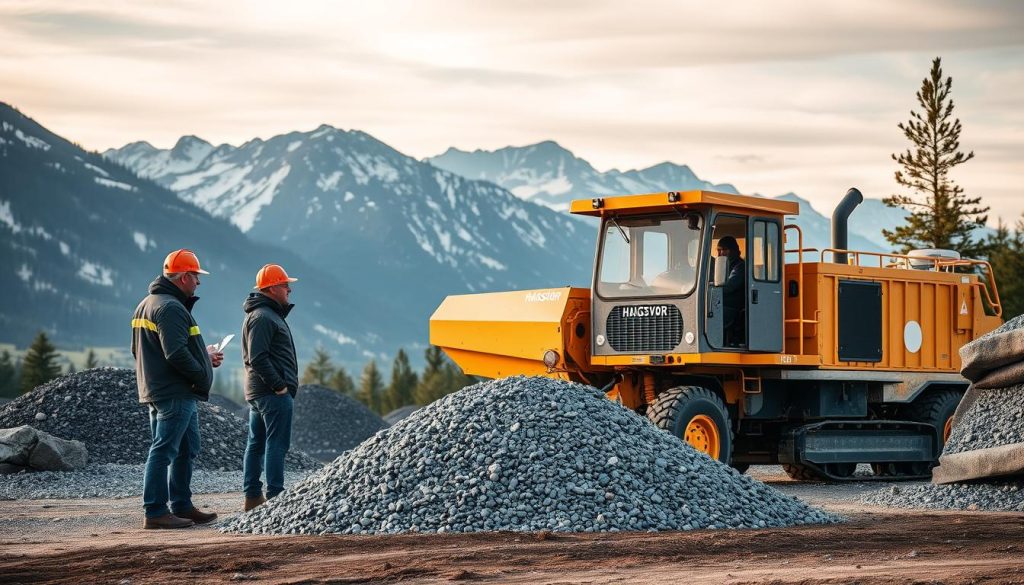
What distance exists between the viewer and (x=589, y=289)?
685 inches

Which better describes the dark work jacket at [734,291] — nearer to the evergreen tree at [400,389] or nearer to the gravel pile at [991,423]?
the gravel pile at [991,423]

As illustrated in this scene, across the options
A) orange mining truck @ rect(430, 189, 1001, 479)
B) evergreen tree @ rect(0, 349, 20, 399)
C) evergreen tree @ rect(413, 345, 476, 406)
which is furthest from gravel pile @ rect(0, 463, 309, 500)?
evergreen tree @ rect(0, 349, 20, 399)

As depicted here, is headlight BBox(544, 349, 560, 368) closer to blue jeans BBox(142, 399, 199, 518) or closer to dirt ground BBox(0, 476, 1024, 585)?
dirt ground BBox(0, 476, 1024, 585)

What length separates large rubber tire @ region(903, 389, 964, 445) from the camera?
64.0 feet

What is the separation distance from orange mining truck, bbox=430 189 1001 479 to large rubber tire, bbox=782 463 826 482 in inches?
1.5

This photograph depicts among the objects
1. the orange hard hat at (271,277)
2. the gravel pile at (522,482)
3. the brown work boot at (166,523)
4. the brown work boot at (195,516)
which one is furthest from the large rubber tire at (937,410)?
the brown work boot at (166,523)

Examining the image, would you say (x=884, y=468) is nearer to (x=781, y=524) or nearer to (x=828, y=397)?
(x=828, y=397)

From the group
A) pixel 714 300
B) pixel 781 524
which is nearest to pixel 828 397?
pixel 714 300

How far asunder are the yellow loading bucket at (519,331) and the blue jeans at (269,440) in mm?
4460

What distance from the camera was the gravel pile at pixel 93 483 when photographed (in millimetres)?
17281

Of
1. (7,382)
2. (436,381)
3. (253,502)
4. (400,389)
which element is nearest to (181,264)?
(253,502)

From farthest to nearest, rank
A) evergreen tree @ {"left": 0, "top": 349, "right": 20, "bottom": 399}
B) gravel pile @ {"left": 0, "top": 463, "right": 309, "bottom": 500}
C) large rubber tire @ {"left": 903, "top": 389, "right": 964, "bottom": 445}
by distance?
1. evergreen tree @ {"left": 0, "top": 349, "right": 20, "bottom": 399}
2. large rubber tire @ {"left": 903, "top": 389, "right": 964, "bottom": 445}
3. gravel pile @ {"left": 0, "top": 463, "right": 309, "bottom": 500}

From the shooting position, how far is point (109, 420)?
2119 centimetres

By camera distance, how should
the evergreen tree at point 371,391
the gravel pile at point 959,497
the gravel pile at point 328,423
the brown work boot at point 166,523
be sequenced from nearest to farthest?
the brown work boot at point 166,523 < the gravel pile at point 959,497 < the gravel pile at point 328,423 < the evergreen tree at point 371,391
